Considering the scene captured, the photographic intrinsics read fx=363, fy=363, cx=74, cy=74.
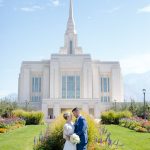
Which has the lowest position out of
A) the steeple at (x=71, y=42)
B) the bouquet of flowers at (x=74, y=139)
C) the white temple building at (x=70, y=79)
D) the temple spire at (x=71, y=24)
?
the bouquet of flowers at (x=74, y=139)

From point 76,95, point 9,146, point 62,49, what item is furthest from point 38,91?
point 9,146

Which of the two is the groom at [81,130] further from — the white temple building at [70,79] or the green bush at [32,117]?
the white temple building at [70,79]

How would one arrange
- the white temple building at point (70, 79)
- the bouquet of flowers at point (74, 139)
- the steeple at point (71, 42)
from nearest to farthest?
the bouquet of flowers at point (74, 139) < the white temple building at point (70, 79) < the steeple at point (71, 42)

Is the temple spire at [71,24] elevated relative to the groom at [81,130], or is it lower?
elevated

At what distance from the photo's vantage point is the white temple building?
77938mm

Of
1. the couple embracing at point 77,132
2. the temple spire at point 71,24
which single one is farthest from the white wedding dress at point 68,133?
the temple spire at point 71,24

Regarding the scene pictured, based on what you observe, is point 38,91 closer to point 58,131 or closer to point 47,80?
point 47,80

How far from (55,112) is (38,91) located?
484 inches

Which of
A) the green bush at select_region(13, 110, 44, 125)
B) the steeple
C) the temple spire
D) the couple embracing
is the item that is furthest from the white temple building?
the couple embracing

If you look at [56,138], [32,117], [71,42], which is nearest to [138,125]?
[32,117]

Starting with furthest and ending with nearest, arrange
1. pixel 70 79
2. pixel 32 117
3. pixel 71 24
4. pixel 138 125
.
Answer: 1. pixel 71 24
2. pixel 70 79
3. pixel 32 117
4. pixel 138 125

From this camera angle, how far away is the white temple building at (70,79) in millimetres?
77938

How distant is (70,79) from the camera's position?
78.8 meters

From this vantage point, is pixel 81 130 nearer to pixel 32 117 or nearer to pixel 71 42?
pixel 32 117
